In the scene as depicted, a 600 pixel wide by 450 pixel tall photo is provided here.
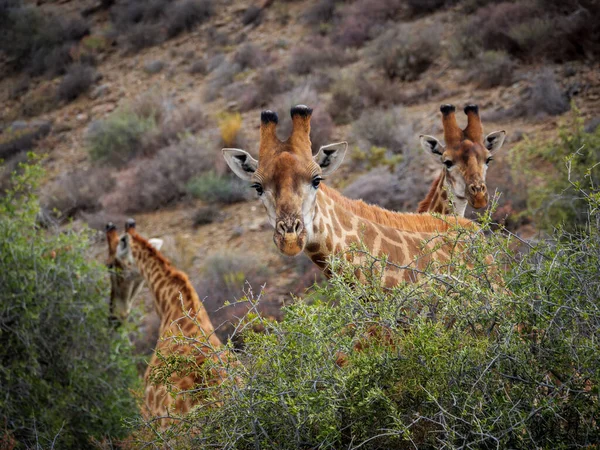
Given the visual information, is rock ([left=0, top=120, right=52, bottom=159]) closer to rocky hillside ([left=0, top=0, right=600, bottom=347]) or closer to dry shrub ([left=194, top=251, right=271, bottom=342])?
rocky hillside ([left=0, top=0, right=600, bottom=347])

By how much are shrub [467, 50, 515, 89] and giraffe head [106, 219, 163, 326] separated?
8644mm

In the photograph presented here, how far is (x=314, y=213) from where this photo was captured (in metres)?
4.40

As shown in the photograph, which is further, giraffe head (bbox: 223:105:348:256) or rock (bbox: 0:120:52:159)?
rock (bbox: 0:120:52:159)

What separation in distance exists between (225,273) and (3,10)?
66.1 ft

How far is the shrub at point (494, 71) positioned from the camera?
12797 millimetres

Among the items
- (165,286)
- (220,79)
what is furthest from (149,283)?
(220,79)

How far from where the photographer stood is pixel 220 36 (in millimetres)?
20344

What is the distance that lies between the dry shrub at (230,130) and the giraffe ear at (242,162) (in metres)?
8.85

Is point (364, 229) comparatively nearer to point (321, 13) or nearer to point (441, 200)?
point (441, 200)

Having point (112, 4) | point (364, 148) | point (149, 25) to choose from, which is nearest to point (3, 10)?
point (112, 4)

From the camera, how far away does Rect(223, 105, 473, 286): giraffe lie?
4199mm

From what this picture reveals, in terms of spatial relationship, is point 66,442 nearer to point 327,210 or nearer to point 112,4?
point 327,210

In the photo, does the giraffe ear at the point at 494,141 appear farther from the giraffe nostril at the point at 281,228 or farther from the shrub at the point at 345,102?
the shrub at the point at 345,102

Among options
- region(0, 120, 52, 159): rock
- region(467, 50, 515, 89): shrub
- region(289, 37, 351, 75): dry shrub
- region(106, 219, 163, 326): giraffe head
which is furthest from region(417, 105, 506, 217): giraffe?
region(0, 120, 52, 159): rock
